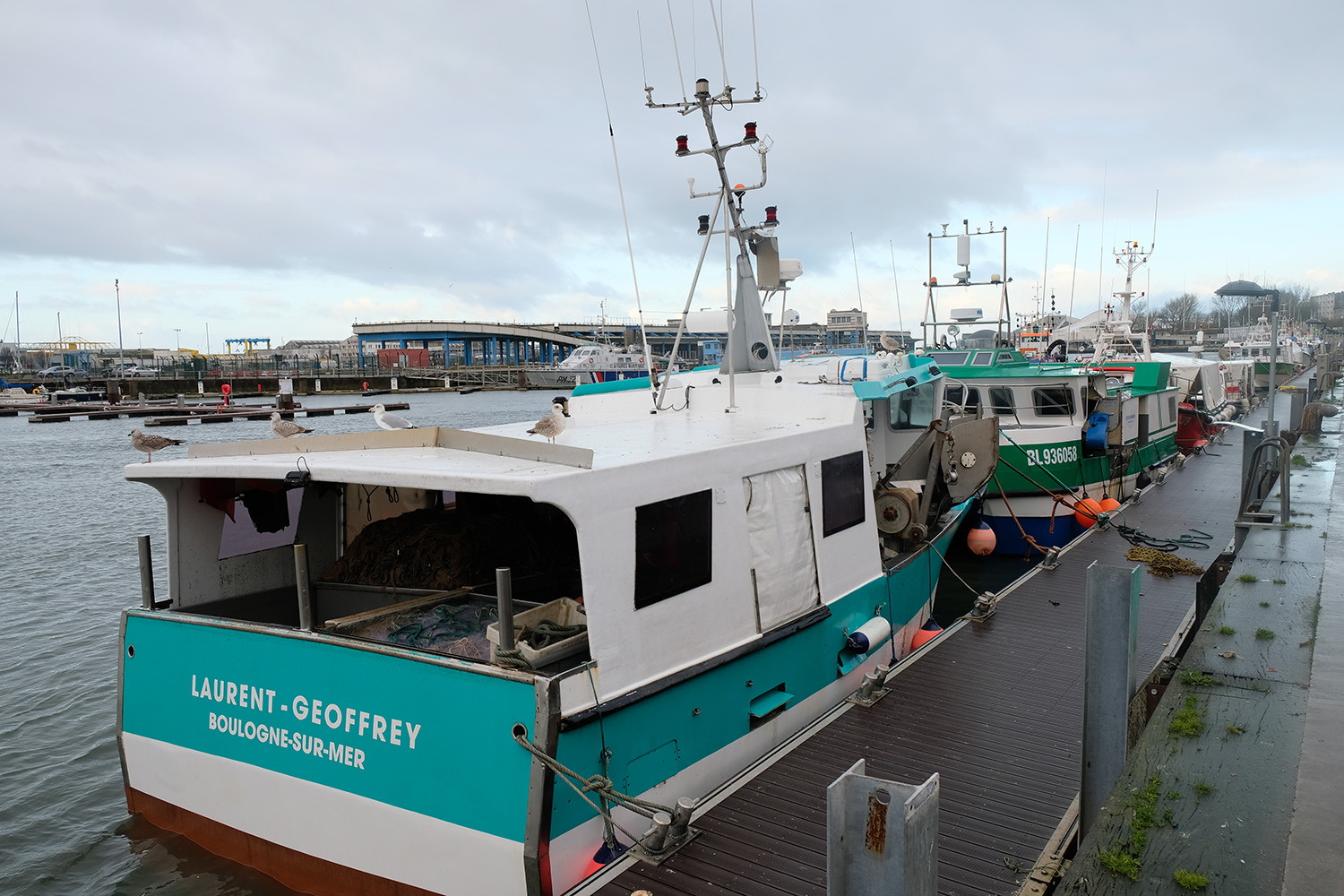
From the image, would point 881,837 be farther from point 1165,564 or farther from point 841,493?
point 1165,564

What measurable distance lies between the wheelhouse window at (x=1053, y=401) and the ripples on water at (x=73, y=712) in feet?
50.1

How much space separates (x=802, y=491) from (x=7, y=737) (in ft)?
29.8

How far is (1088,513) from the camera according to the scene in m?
14.2

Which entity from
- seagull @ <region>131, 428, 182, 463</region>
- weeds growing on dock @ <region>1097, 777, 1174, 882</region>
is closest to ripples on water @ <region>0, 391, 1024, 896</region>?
seagull @ <region>131, 428, 182, 463</region>

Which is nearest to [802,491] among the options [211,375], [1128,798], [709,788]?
[709,788]

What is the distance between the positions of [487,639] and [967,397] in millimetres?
13391

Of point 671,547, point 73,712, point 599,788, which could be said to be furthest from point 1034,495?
point 73,712

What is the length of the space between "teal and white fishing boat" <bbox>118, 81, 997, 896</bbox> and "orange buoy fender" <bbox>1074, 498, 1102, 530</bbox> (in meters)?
8.32

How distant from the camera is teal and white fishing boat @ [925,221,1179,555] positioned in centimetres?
1530

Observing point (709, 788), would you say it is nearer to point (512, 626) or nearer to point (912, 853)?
point (512, 626)

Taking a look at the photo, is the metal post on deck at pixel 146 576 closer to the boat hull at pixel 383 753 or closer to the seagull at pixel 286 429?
the boat hull at pixel 383 753

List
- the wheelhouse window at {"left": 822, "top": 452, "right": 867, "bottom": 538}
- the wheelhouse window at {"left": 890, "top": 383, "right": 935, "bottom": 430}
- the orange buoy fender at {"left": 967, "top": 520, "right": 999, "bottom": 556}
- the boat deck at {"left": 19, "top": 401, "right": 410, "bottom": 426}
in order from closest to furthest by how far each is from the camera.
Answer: the wheelhouse window at {"left": 822, "top": 452, "right": 867, "bottom": 538}, the wheelhouse window at {"left": 890, "top": 383, "right": 935, "bottom": 430}, the orange buoy fender at {"left": 967, "top": 520, "right": 999, "bottom": 556}, the boat deck at {"left": 19, "top": 401, "right": 410, "bottom": 426}

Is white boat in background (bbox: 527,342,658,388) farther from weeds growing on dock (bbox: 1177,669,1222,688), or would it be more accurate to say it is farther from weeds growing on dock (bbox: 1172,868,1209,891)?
weeds growing on dock (bbox: 1172,868,1209,891)

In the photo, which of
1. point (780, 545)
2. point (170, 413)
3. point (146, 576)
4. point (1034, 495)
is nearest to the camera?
point (146, 576)
